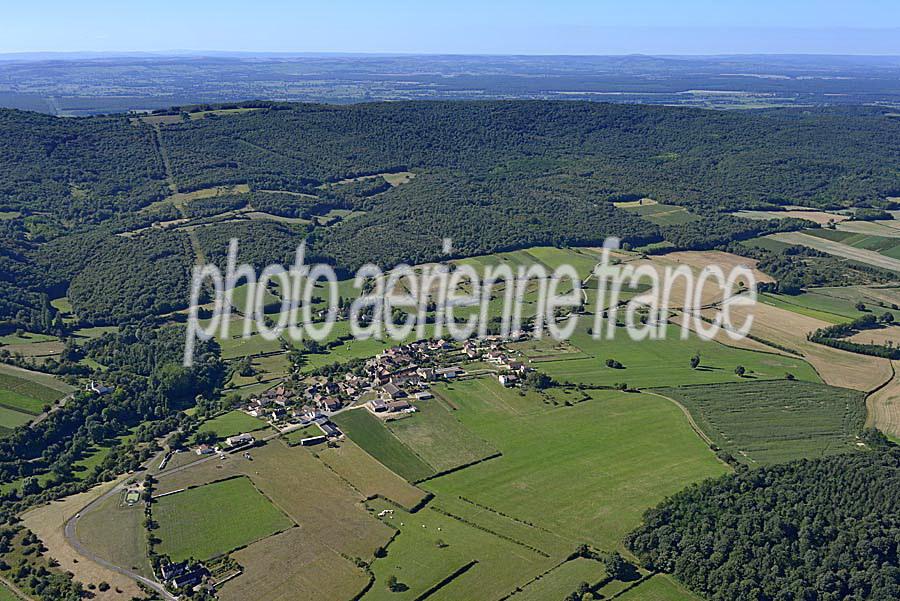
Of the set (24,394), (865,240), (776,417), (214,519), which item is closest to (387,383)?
(214,519)

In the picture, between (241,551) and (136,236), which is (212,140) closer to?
(136,236)

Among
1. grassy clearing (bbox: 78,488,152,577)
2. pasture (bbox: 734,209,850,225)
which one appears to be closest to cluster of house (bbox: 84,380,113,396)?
grassy clearing (bbox: 78,488,152,577)

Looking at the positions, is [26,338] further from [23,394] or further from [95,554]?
[95,554]

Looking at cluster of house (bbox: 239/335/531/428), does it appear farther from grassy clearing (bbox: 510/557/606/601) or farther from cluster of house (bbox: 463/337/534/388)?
grassy clearing (bbox: 510/557/606/601)

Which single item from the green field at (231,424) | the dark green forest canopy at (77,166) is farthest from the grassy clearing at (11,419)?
the dark green forest canopy at (77,166)

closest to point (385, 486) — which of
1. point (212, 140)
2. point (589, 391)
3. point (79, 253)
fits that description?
point (589, 391)
